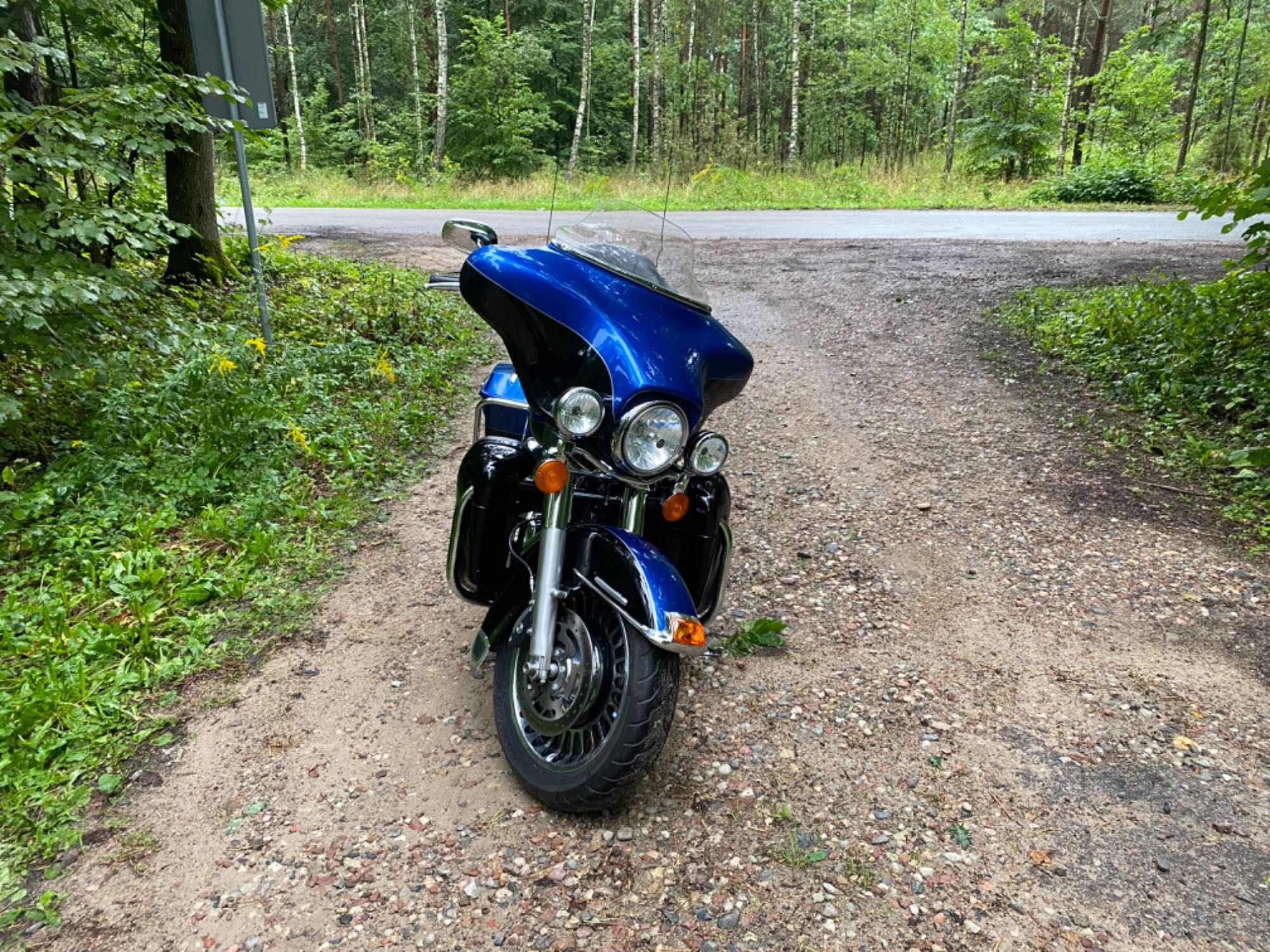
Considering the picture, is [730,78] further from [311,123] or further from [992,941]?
[992,941]

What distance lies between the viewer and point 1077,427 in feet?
17.0

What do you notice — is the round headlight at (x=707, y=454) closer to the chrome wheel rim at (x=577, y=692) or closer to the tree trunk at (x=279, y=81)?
the chrome wheel rim at (x=577, y=692)

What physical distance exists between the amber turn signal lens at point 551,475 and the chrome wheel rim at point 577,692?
0.37m

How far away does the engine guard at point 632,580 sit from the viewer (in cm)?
205

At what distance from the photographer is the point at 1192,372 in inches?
207

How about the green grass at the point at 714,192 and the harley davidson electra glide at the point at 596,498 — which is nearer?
the harley davidson electra glide at the point at 596,498

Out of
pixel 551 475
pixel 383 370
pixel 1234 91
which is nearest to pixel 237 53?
pixel 383 370

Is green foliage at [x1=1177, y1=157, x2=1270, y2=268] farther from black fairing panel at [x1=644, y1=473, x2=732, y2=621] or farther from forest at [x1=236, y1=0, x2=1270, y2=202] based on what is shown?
forest at [x1=236, y1=0, x2=1270, y2=202]

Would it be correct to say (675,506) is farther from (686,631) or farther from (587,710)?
(587,710)

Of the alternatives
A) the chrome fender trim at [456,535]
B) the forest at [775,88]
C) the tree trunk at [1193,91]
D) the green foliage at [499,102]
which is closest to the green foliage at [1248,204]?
the chrome fender trim at [456,535]

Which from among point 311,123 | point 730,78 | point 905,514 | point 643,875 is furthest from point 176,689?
point 730,78

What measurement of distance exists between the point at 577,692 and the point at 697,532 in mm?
655

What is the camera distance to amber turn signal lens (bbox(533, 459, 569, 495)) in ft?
7.11

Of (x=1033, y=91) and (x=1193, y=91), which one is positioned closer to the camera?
(x=1033, y=91)
